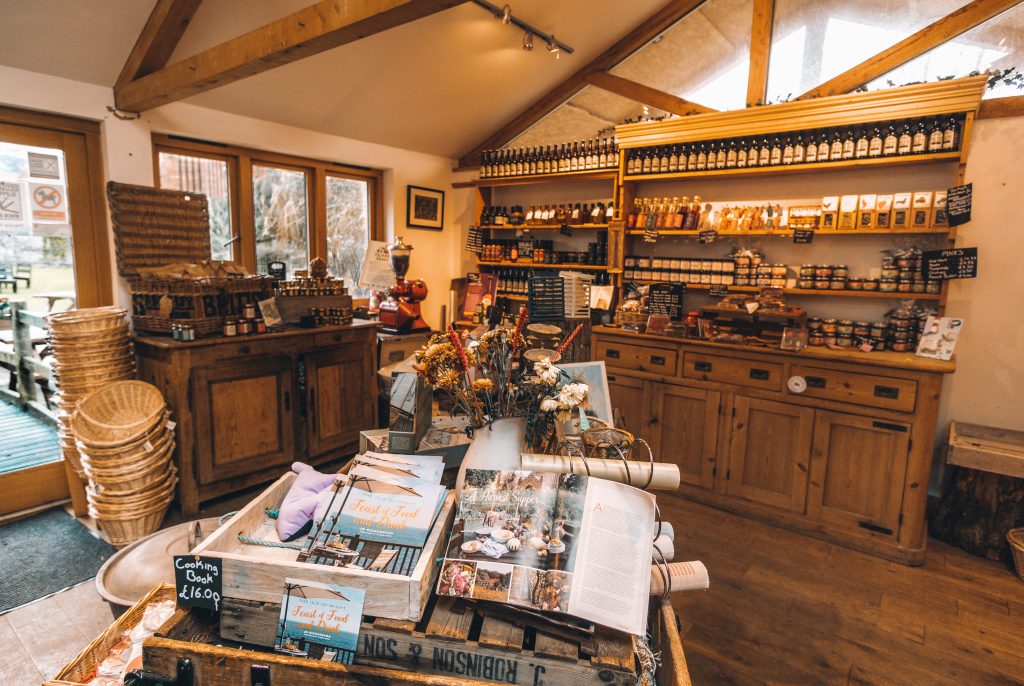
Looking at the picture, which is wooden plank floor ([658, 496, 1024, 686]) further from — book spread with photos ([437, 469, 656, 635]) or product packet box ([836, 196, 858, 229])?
product packet box ([836, 196, 858, 229])

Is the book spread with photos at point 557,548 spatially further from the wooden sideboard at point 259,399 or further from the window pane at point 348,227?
the window pane at point 348,227

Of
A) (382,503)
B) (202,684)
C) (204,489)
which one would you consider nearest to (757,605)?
(382,503)

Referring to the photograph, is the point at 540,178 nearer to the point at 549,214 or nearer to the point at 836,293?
the point at 549,214

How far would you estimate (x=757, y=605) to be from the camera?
8.18 ft

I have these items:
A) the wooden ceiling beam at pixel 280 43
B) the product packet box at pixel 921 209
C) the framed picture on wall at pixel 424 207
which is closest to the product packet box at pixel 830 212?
the product packet box at pixel 921 209

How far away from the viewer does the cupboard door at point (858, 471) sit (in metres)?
2.92

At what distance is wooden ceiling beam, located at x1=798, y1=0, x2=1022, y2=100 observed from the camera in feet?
10.1

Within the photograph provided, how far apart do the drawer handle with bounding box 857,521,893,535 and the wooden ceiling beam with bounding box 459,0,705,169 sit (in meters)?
3.71

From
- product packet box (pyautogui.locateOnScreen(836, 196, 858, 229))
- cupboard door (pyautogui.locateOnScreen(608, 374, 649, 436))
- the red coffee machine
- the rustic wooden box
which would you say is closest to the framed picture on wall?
the red coffee machine

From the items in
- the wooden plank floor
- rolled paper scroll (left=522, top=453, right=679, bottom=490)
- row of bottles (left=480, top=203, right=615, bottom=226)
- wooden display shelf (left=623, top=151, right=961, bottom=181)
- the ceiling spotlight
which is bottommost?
the wooden plank floor

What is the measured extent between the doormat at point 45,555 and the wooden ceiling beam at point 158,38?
245 cm

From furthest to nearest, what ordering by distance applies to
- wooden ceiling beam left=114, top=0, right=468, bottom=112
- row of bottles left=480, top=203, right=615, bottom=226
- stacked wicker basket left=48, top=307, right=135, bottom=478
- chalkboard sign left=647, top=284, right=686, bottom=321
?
1. row of bottles left=480, top=203, right=615, bottom=226
2. chalkboard sign left=647, top=284, right=686, bottom=321
3. stacked wicker basket left=48, top=307, right=135, bottom=478
4. wooden ceiling beam left=114, top=0, right=468, bottom=112

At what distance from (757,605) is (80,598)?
2.99 m

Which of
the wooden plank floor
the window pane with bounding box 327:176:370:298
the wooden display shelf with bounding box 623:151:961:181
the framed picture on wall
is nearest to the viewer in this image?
the wooden plank floor
